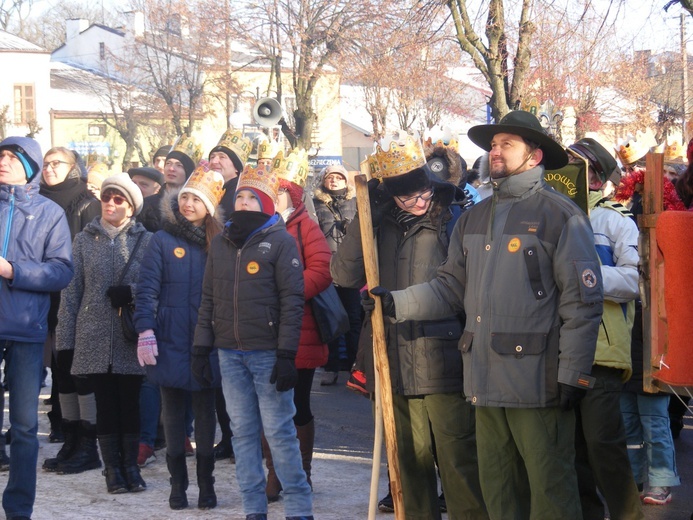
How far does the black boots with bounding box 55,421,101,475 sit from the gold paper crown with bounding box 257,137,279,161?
10.4 feet

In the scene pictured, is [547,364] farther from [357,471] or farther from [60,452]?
[60,452]

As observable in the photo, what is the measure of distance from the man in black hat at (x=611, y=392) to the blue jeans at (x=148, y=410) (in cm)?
347

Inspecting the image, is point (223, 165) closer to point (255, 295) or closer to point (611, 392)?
point (255, 295)

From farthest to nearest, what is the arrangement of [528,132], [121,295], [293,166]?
[293,166] → [121,295] → [528,132]

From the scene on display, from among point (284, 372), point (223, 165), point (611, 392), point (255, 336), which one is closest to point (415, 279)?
point (284, 372)

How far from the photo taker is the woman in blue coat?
673 cm

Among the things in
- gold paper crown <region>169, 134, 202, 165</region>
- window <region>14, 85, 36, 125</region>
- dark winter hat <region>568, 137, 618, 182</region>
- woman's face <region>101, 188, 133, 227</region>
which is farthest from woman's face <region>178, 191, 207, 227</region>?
window <region>14, 85, 36, 125</region>

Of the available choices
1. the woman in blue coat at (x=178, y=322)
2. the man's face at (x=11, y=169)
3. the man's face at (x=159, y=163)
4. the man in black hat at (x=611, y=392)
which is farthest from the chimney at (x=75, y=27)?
the man in black hat at (x=611, y=392)

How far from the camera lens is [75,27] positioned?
72.9 metres

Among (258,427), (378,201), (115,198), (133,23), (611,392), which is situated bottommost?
(258,427)

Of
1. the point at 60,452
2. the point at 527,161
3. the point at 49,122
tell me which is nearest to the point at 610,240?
the point at 527,161

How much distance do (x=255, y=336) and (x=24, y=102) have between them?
63.1 metres

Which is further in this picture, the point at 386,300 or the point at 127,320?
the point at 127,320

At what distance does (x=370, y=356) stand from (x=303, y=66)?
27728 millimetres
